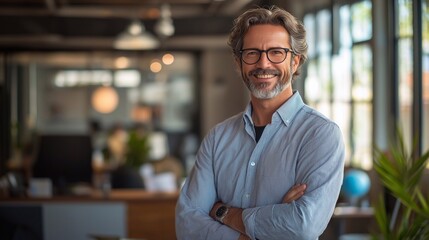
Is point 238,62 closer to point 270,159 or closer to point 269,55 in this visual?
point 269,55

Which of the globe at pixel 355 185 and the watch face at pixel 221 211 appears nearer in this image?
the watch face at pixel 221 211

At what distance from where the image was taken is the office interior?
7305 mm

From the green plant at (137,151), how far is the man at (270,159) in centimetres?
939

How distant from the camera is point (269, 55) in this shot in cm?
244

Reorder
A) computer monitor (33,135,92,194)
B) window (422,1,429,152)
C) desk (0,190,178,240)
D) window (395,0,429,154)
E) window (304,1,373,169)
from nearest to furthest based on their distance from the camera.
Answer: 1. desk (0,190,178,240)
2. window (422,1,429,152)
3. window (395,0,429,154)
4. computer monitor (33,135,92,194)
5. window (304,1,373,169)


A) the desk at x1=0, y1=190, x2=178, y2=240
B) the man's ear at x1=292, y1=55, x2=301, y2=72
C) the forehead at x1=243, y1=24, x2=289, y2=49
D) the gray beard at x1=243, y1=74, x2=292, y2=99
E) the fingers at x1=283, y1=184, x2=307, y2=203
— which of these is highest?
the forehead at x1=243, y1=24, x2=289, y2=49

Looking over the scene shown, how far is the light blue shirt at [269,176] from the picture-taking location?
2.39m

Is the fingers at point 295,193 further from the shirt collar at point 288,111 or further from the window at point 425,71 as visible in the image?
→ the window at point 425,71

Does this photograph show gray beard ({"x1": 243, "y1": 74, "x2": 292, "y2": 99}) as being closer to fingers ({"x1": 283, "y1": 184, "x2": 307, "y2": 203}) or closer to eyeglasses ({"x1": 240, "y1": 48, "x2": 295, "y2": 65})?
eyeglasses ({"x1": 240, "y1": 48, "x2": 295, "y2": 65})

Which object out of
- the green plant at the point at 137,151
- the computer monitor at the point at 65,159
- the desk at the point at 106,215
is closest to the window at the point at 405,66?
the desk at the point at 106,215

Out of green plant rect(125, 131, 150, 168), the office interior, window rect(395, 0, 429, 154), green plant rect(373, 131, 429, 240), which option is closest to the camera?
green plant rect(373, 131, 429, 240)

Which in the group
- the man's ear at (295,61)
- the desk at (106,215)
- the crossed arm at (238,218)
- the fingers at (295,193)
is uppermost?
the man's ear at (295,61)

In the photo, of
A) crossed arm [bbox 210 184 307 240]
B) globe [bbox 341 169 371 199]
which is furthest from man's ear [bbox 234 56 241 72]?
globe [bbox 341 169 371 199]

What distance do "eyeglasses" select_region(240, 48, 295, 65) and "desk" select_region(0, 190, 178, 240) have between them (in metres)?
4.49
